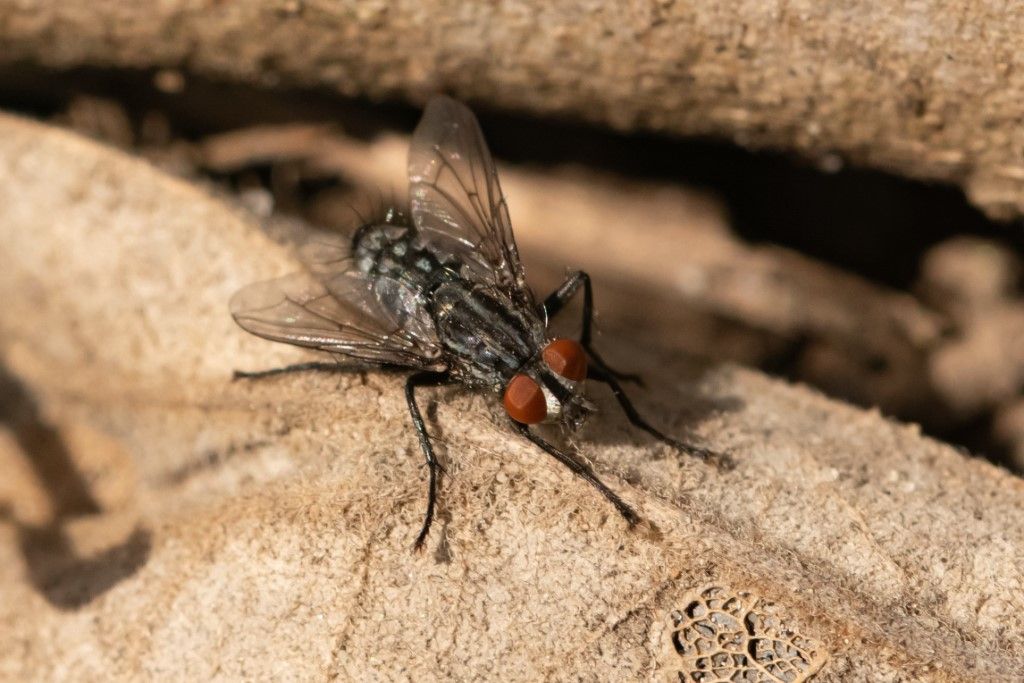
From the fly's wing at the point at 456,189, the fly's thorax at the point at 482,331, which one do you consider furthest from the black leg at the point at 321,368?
the fly's wing at the point at 456,189

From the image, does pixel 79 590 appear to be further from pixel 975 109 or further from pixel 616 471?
pixel 975 109

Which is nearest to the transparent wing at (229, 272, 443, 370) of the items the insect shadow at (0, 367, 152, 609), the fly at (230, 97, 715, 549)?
the fly at (230, 97, 715, 549)

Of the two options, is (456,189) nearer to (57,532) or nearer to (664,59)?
(664,59)

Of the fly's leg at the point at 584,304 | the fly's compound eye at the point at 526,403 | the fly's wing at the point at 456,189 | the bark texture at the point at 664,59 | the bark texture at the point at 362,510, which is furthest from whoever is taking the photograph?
the fly's wing at the point at 456,189

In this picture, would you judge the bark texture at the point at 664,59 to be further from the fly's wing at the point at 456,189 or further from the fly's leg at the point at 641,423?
the fly's leg at the point at 641,423

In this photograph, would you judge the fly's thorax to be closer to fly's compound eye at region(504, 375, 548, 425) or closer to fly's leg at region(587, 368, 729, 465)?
fly's compound eye at region(504, 375, 548, 425)

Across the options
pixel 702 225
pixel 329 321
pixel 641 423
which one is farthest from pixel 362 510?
pixel 702 225
